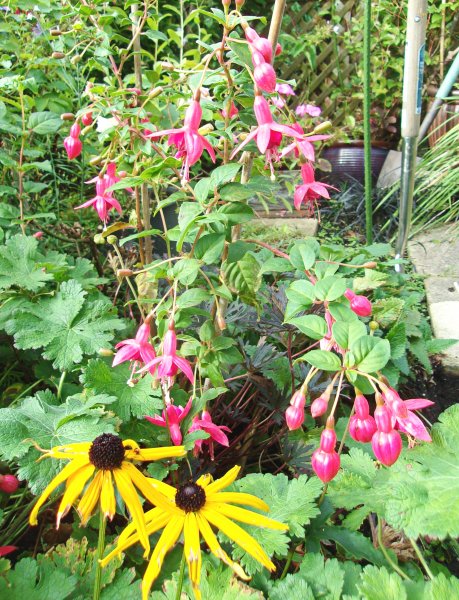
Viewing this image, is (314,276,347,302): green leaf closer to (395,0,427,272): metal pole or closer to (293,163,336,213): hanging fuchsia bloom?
(293,163,336,213): hanging fuchsia bloom

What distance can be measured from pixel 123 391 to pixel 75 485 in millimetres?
336

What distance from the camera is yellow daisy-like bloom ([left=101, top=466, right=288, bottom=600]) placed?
52cm

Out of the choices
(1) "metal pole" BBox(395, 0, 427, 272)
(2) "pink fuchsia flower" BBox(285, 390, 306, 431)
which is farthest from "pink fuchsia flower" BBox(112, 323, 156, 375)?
(1) "metal pole" BBox(395, 0, 427, 272)

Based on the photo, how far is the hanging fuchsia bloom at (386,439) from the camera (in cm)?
60

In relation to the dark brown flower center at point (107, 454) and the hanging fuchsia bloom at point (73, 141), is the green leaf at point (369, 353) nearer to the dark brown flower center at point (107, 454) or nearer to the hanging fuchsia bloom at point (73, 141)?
the dark brown flower center at point (107, 454)

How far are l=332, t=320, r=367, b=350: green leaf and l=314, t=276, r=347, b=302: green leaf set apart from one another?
1.4 inches

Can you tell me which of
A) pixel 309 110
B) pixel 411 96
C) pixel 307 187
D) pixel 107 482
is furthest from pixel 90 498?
pixel 309 110

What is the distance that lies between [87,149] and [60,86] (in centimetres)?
24

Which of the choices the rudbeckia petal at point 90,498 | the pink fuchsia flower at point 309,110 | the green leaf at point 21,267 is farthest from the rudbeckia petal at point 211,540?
the pink fuchsia flower at point 309,110

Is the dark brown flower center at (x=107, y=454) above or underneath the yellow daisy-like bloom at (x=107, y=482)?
above

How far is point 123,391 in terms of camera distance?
863mm

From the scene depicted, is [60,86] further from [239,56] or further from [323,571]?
[323,571]

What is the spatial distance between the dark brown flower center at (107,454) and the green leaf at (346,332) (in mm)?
280

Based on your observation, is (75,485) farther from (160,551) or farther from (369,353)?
(369,353)
